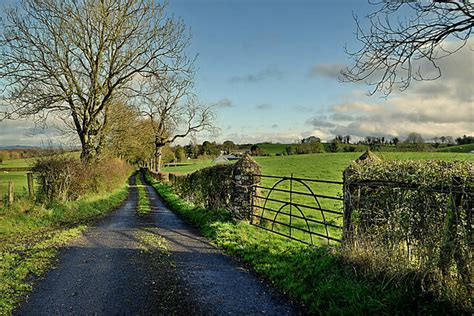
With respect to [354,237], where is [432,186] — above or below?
above

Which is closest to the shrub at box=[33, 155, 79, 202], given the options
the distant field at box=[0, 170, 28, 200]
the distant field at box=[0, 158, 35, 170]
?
the distant field at box=[0, 158, 35, 170]

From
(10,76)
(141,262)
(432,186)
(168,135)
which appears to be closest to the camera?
(432,186)

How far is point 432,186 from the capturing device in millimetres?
4812

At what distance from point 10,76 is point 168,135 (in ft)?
113

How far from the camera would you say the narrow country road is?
16.2ft

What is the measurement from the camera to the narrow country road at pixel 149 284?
494 cm

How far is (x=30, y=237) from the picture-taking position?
9.92 metres

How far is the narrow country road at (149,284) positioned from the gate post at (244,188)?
118 inches

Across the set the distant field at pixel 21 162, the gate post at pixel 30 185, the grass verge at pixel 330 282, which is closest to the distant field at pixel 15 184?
the distant field at pixel 21 162

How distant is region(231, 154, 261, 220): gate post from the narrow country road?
2996 mm

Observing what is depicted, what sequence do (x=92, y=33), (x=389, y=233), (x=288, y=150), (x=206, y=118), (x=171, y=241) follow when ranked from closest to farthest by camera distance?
(x=389, y=233) < (x=171, y=241) < (x=92, y=33) < (x=206, y=118) < (x=288, y=150)

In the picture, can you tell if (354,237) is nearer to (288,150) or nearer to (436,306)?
(436,306)

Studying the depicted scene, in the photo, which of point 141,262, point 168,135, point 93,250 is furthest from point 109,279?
point 168,135

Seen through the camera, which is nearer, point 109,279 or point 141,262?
point 109,279
